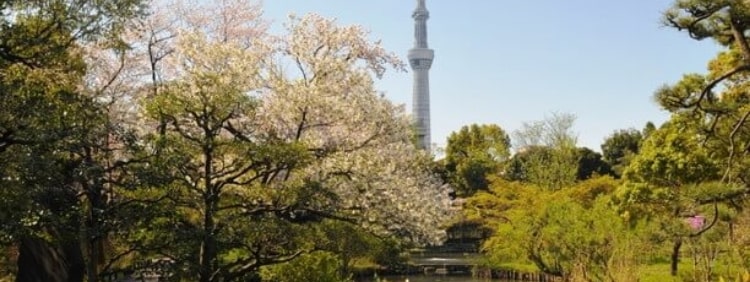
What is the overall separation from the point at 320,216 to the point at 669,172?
7923 mm

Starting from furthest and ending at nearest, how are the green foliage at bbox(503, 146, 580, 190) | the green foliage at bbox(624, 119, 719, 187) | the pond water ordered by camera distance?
1. the green foliage at bbox(503, 146, 580, 190)
2. the pond water
3. the green foliage at bbox(624, 119, 719, 187)

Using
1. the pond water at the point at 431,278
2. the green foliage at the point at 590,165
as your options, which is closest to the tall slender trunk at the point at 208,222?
the pond water at the point at 431,278

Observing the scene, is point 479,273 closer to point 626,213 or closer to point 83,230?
point 626,213

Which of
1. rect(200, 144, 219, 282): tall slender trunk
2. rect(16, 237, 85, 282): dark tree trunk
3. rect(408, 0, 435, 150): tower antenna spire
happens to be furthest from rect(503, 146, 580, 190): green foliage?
rect(408, 0, 435, 150): tower antenna spire

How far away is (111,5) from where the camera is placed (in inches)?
285

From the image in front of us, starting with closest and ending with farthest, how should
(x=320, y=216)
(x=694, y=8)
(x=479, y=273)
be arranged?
(x=694, y=8)
(x=320, y=216)
(x=479, y=273)

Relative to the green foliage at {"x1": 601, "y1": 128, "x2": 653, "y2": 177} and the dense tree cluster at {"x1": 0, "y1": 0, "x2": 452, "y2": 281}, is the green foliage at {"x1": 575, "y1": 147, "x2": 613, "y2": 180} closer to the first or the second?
the green foliage at {"x1": 601, "y1": 128, "x2": 653, "y2": 177}

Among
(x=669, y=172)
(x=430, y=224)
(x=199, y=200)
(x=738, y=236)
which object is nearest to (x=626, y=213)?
(x=669, y=172)

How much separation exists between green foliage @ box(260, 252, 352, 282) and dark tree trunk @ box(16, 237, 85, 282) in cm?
303

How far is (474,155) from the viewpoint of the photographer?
3688 cm

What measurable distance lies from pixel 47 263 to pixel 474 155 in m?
29.0

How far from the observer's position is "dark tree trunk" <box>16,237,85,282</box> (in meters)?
9.64

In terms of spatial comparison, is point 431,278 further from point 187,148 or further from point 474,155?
point 474,155

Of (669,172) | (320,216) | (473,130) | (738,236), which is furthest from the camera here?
(473,130)
